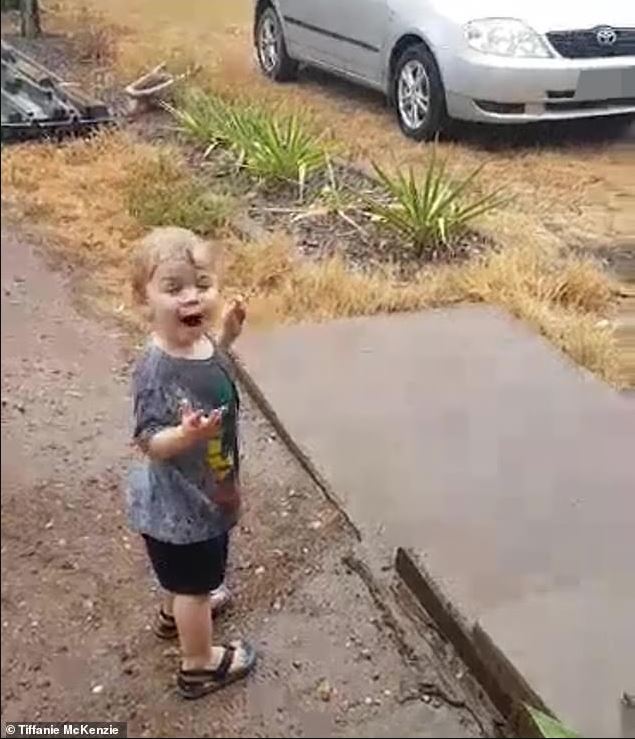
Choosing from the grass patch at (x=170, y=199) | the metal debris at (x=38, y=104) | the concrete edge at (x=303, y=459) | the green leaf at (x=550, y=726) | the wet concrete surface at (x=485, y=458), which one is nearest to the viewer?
the metal debris at (x=38, y=104)

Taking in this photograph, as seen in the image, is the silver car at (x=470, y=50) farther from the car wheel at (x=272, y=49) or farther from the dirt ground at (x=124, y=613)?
the dirt ground at (x=124, y=613)

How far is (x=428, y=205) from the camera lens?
4.49 ft

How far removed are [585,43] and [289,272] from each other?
302mm

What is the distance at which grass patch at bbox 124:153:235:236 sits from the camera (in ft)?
3.67

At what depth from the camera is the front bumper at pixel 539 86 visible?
1166 mm

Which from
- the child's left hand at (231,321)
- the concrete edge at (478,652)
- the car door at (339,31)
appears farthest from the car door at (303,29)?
the concrete edge at (478,652)

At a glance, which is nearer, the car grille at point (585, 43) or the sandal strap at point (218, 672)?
the car grille at point (585, 43)

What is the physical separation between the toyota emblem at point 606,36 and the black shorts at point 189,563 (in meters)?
0.50

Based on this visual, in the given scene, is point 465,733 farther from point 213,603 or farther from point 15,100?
point 15,100

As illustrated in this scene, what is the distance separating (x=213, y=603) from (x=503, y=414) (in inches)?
17.6

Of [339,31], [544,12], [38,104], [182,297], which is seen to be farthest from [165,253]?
[544,12]

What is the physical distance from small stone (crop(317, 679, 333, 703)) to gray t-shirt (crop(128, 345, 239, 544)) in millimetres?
166

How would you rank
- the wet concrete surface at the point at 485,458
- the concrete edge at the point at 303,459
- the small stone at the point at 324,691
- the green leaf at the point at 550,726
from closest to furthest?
1. the green leaf at the point at 550,726
2. the small stone at the point at 324,691
3. the wet concrete surface at the point at 485,458
4. the concrete edge at the point at 303,459

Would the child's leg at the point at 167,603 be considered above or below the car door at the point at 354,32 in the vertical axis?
below
